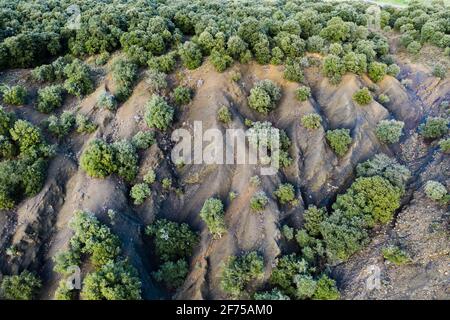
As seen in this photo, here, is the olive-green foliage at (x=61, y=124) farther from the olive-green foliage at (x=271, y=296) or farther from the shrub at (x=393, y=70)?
the shrub at (x=393, y=70)

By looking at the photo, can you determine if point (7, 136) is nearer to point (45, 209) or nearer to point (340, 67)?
point (45, 209)

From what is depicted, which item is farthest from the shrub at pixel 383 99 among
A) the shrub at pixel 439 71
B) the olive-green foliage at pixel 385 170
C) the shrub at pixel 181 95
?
the shrub at pixel 181 95

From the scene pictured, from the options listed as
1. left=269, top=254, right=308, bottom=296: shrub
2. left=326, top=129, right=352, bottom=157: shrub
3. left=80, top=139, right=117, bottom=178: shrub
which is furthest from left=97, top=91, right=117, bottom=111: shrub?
left=326, top=129, right=352, bottom=157: shrub

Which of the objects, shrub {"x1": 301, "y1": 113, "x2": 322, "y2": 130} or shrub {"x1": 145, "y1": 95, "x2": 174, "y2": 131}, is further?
shrub {"x1": 301, "y1": 113, "x2": 322, "y2": 130}

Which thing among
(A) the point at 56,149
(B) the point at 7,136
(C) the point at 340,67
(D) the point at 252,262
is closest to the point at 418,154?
(C) the point at 340,67

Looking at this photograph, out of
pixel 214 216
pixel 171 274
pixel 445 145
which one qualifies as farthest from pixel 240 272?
pixel 445 145

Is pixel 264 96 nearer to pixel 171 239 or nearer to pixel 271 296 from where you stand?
pixel 171 239

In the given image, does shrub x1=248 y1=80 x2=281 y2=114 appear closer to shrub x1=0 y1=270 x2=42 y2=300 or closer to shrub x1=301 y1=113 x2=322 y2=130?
shrub x1=301 y1=113 x2=322 y2=130

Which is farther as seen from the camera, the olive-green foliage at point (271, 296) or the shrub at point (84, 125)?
the shrub at point (84, 125)
